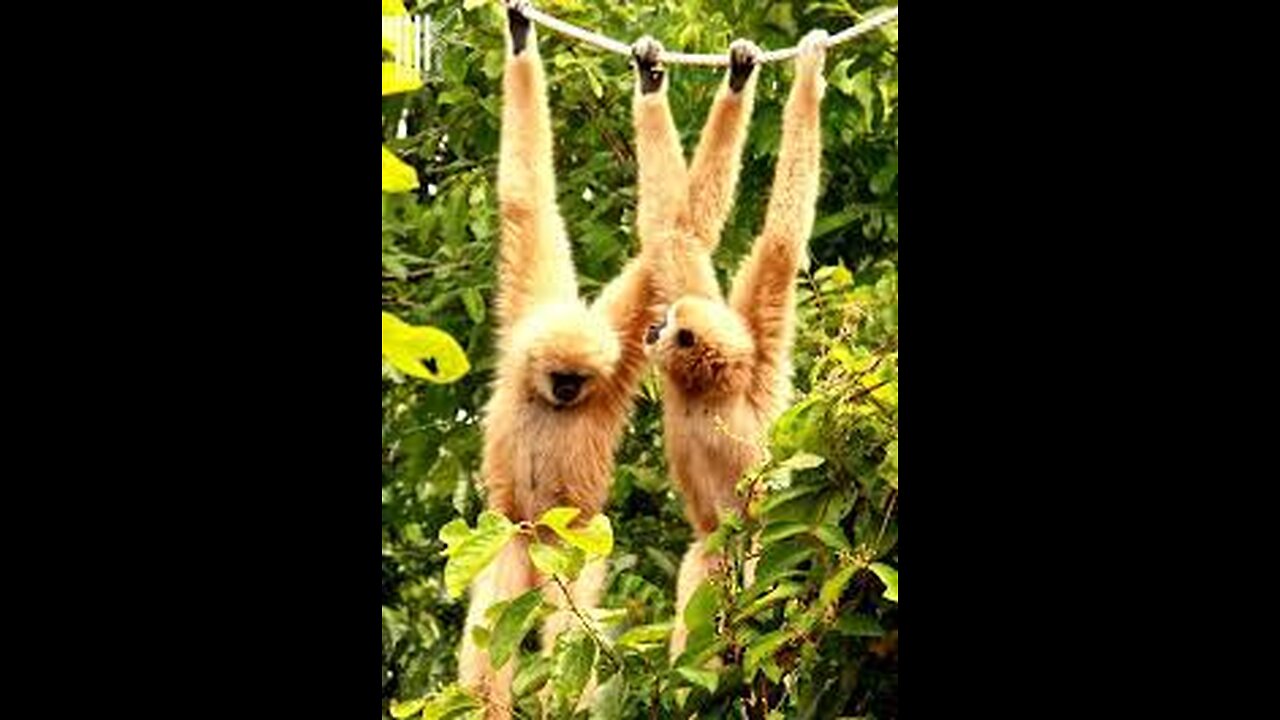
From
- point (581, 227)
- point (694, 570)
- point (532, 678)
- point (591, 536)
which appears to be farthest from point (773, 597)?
point (581, 227)

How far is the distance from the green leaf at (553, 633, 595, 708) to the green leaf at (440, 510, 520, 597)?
0.32 m

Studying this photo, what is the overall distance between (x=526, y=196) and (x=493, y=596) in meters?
0.71

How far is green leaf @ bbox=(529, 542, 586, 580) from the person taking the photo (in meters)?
2.41

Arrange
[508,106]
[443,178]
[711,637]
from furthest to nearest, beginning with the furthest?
[443,178]
[508,106]
[711,637]

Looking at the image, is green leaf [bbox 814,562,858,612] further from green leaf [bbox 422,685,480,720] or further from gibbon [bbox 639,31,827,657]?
gibbon [bbox 639,31,827,657]

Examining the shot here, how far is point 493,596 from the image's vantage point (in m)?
3.41

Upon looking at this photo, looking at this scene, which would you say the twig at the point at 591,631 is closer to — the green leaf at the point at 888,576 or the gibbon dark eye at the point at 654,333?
the green leaf at the point at 888,576

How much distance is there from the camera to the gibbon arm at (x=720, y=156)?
328 centimetres
